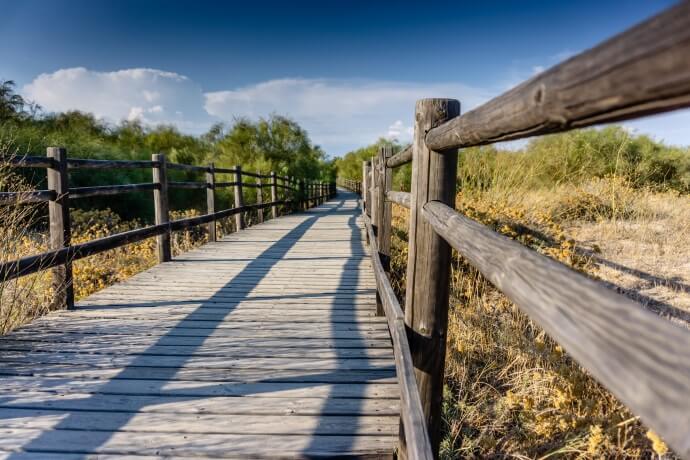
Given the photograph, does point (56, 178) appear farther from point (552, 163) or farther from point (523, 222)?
point (552, 163)

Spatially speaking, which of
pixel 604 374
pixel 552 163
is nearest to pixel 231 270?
pixel 604 374

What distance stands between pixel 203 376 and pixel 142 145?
27.8m

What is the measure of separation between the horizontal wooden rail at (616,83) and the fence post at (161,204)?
5027mm

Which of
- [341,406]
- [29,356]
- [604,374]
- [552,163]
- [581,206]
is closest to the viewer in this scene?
[604,374]

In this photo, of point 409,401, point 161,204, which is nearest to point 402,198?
point 409,401

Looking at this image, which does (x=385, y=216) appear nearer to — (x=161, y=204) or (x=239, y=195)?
(x=161, y=204)

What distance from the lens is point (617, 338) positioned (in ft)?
1.72

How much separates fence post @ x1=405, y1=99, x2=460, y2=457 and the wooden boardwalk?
0.27 metres

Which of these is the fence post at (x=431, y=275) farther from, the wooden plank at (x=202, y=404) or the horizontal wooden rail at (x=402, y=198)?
the horizontal wooden rail at (x=402, y=198)

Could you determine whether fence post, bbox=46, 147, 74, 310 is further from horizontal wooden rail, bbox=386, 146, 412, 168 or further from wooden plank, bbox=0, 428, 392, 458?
horizontal wooden rail, bbox=386, 146, 412, 168

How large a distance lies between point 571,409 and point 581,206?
625cm

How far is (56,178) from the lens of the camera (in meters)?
3.44

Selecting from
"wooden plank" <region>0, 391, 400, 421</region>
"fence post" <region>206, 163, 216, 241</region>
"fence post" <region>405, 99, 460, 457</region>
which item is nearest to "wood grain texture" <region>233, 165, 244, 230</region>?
"fence post" <region>206, 163, 216, 241</region>

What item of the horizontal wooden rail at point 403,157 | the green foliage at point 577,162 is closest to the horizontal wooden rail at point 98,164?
the horizontal wooden rail at point 403,157
